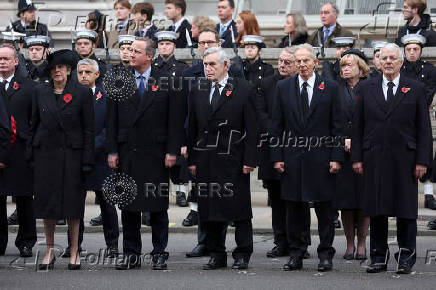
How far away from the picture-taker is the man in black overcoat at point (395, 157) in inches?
500

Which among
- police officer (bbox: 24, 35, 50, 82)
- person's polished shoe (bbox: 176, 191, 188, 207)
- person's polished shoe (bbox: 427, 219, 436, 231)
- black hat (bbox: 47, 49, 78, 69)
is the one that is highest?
police officer (bbox: 24, 35, 50, 82)

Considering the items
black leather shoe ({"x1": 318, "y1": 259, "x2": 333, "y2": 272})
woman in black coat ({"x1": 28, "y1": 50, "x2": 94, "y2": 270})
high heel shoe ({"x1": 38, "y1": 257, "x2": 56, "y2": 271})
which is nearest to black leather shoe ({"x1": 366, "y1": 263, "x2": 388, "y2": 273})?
black leather shoe ({"x1": 318, "y1": 259, "x2": 333, "y2": 272})

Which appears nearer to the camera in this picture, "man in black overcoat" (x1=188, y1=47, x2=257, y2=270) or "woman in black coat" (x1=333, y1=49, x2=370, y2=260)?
"man in black overcoat" (x1=188, y1=47, x2=257, y2=270)

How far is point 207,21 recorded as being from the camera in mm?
15984

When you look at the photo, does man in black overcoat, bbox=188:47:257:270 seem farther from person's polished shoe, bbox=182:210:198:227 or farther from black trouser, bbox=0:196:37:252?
person's polished shoe, bbox=182:210:198:227

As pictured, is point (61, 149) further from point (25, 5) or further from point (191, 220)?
point (25, 5)

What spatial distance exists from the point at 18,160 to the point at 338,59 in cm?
459

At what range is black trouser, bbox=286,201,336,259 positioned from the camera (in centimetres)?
1288

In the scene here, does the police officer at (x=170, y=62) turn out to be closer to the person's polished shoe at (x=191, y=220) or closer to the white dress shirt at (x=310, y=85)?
the person's polished shoe at (x=191, y=220)

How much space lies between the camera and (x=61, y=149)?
12930 millimetres

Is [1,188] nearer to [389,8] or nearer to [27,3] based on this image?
[27,3]

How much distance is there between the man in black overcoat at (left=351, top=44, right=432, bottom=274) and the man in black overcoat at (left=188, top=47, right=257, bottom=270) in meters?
1.15

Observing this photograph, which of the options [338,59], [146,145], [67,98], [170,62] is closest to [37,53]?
[170,62]

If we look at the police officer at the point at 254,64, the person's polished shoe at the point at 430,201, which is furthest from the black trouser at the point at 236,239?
the person's polished shoe at the point at 430,201
